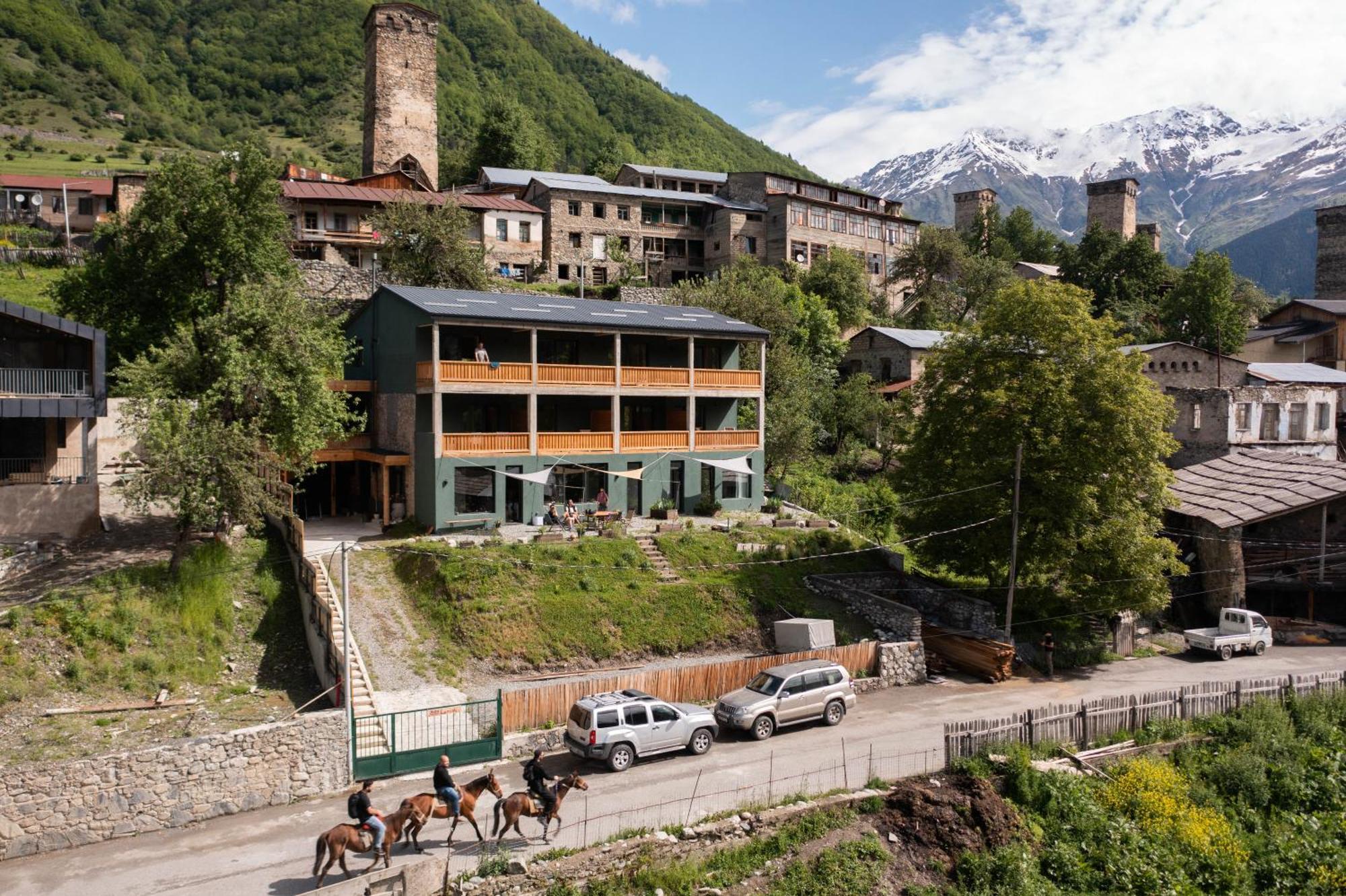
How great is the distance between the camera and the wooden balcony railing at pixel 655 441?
3531 centimetres

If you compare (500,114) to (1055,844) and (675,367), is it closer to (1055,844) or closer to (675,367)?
(675,367)

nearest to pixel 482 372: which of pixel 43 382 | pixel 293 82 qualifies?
pixel 43 382

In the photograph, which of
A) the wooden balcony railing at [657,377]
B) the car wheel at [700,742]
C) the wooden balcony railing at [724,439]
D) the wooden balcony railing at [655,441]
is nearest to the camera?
the car wheel at [700,742]

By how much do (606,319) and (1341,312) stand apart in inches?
2157

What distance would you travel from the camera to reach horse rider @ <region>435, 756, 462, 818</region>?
16.5 meters

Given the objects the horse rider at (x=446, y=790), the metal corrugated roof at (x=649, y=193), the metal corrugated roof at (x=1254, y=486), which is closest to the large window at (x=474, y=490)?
the horse rider at (x=446, y=790)

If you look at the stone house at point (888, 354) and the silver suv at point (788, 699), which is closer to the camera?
the silver suv at point (788, 699)

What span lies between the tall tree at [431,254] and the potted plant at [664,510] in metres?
18.3

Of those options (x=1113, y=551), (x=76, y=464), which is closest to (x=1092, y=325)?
(x=1113, y=551)

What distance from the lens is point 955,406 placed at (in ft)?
105

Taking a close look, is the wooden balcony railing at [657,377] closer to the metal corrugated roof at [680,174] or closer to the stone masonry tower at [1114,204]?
the metal corrugated roof at [680,174]

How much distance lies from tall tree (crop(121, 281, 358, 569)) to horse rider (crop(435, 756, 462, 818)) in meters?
12.4

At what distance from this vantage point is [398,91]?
7081 centimetres

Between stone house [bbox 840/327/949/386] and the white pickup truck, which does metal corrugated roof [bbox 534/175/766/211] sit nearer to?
stone house [bbox 840/327/949/386]
